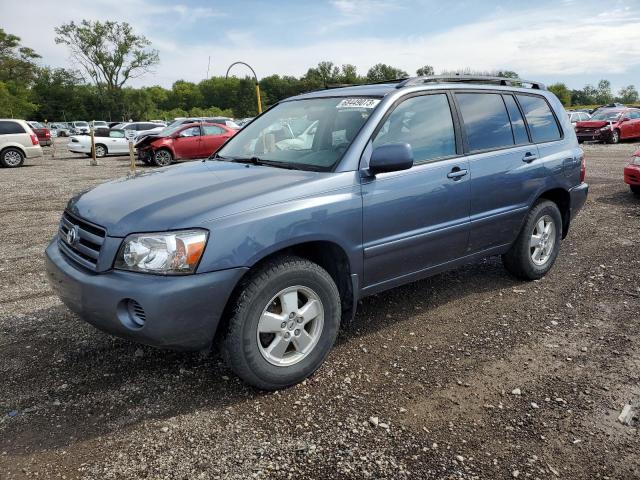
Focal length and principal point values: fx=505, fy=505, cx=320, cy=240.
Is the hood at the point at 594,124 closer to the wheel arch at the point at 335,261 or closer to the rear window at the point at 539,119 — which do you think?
the rear window at the point at 539,119

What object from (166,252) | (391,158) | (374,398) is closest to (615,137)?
(391,158)

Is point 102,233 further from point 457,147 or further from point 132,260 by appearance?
point 457,147

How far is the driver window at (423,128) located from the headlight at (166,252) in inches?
56.9

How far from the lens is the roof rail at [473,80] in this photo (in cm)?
387

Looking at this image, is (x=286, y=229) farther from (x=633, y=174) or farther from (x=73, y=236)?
(x=633, y=174)

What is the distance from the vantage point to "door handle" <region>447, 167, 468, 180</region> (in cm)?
374

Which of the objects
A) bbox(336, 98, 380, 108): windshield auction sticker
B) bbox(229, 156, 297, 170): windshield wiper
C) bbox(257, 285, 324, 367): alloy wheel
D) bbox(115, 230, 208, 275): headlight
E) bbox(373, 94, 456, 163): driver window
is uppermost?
bbox(336, 98, 380, 108): windshield auction sticker

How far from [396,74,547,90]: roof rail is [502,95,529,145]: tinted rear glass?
210 millimetres

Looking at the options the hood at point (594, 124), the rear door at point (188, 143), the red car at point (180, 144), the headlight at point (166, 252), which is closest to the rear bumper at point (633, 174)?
the headlight at point (166, 252)

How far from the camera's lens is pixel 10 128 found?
1830 centimetres

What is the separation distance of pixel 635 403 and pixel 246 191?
8.31ft

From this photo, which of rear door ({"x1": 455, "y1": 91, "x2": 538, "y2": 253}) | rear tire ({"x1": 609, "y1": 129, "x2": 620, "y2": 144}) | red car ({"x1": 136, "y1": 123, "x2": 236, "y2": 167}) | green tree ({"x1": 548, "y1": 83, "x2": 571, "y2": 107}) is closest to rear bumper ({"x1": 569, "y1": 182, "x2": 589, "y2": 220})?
rear door ({"x1": 455, "y1": 91, "x2": 538, "y2": 253})

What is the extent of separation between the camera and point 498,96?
4395 millimetres

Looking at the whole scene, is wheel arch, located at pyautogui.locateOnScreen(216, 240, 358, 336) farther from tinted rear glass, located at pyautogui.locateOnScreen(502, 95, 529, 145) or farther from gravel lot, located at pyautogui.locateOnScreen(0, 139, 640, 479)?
tinted rear glass, located at pyautogui.locateOnScreen(502, 95, 529, 145)
